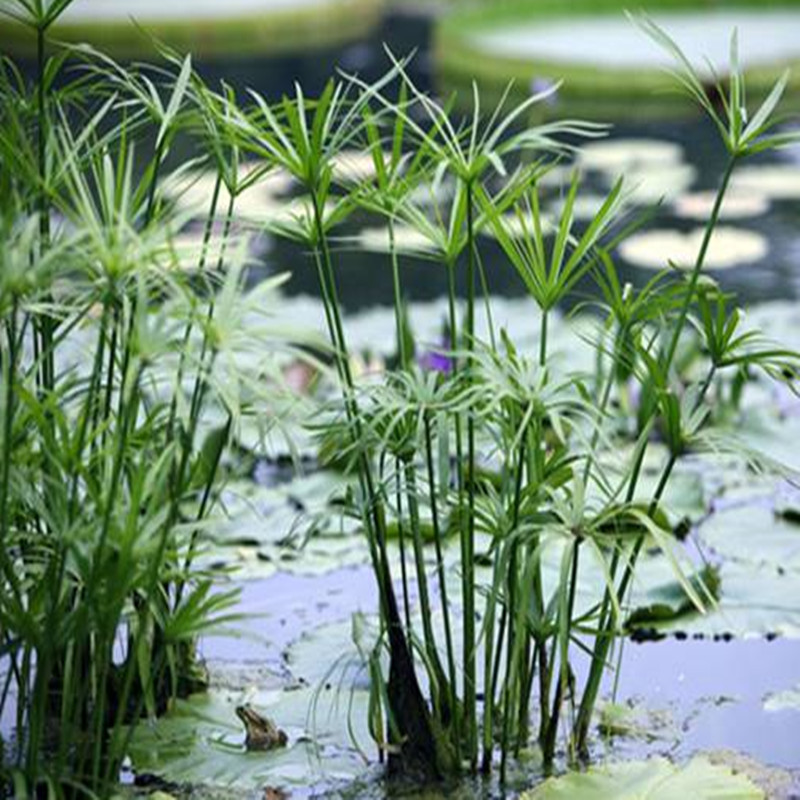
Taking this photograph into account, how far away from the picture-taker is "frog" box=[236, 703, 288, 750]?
72.2 inches

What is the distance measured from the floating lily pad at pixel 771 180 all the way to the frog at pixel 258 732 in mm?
2811

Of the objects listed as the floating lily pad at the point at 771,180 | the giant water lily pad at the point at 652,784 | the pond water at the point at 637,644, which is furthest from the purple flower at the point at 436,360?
the floating lily pad at the point at 771,180

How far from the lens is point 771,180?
174 inches

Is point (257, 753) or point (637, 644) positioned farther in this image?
point (637, 644)

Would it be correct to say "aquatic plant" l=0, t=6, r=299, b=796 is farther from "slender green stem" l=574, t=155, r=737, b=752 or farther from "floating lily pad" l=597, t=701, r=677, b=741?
"floating lily pad" l=597, t=701, r=677, b=741

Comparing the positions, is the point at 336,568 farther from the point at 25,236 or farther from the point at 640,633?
the point at 25,236

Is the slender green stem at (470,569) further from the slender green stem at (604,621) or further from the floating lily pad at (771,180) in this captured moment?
the floating lily pad at (771,180)

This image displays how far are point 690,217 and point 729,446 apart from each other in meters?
2.68

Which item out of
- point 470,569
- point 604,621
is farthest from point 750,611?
point 470,569

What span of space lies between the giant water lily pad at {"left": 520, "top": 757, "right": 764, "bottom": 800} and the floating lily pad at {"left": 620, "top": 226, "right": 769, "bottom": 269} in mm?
2084

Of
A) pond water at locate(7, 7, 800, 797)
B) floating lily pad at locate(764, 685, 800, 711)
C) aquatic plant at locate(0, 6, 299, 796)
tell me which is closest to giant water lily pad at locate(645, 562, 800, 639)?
pond water at locate(7, 7, 800, 797)

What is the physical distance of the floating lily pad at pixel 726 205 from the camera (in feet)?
13.4

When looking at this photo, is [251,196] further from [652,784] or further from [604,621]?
[652,784]

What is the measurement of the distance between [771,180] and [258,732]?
2954 mm
